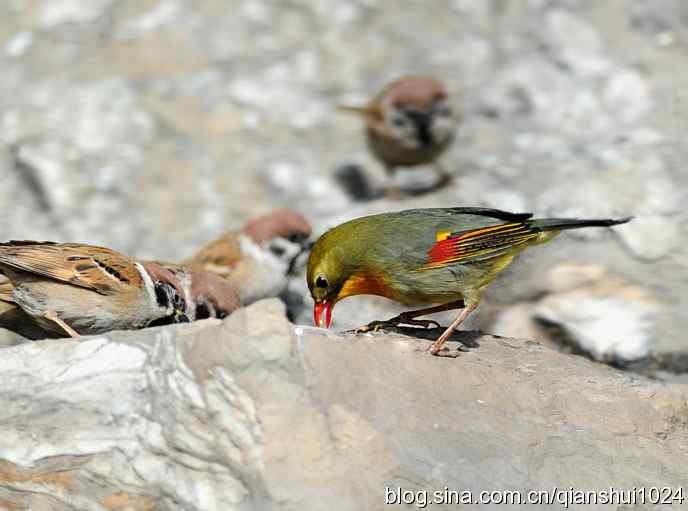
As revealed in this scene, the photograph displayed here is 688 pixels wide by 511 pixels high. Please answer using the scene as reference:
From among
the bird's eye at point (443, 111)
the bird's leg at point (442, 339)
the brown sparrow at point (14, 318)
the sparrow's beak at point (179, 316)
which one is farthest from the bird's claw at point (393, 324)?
the bird's eye at point (443, 111)

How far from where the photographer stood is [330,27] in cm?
938

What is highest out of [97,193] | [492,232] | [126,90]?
[492,232]

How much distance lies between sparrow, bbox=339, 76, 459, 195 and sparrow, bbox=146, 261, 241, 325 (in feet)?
11.8

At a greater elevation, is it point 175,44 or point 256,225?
point 175,44

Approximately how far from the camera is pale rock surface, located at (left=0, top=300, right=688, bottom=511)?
3389mm

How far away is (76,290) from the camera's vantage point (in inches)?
182

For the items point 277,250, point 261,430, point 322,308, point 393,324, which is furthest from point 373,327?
point 277,250

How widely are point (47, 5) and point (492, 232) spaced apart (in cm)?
642

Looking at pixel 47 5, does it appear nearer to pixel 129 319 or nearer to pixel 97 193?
pixel 97 193

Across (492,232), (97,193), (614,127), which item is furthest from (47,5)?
(492,232)

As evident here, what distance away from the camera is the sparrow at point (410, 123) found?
860 centimetres

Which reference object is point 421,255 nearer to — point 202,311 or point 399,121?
point 202,311

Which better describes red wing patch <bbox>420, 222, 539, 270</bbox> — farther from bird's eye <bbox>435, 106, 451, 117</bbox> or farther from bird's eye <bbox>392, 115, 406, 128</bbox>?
bird's eye <bbox>435, 106, 451, 117</bbox>

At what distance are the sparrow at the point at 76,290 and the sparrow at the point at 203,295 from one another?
0.64 ft
